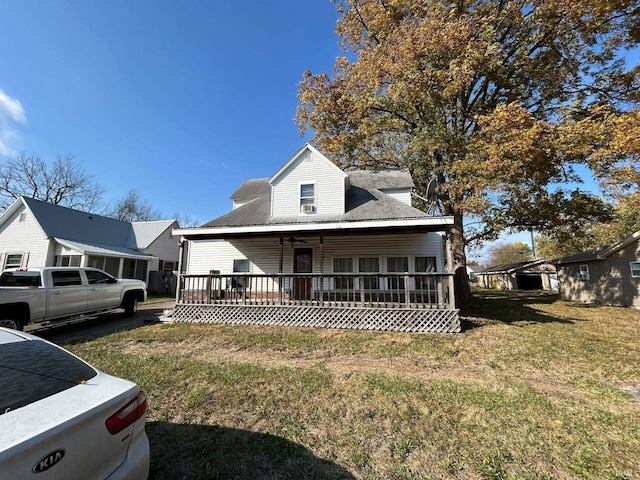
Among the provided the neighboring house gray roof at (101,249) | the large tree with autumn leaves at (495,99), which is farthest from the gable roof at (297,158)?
the neighboring house gray roof at (101,249)

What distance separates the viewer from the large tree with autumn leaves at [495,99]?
1210 centimetres

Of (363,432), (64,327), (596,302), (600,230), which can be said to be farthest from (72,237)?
(600,230)

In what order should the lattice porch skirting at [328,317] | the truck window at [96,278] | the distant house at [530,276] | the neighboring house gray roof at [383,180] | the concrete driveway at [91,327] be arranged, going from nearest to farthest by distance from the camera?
the concrete driveway at [91,327]
the lattice porch skirting at [328,317]
the truck window at [96,278]
the neighboring house gray roof at [383,180]
the distant house at [530,276]

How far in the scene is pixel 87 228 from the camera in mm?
21344

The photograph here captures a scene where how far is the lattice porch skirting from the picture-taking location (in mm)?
8633

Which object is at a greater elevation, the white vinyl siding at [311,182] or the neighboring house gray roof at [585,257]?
the white vinyl siding at [311,182]

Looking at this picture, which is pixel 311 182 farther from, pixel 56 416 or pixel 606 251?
pixel 606 251

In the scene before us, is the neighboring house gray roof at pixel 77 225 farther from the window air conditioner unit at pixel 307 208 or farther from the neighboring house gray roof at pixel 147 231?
the window air conditioner unit at pixel 307 208

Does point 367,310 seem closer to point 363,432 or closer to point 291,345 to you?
point 291,345

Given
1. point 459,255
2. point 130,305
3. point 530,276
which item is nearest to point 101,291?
point 130,305

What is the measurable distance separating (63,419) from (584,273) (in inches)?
941

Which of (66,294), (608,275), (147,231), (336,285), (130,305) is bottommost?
(130,305)

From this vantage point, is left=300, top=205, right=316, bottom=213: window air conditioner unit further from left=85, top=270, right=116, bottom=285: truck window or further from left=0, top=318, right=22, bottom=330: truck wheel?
left=0, top=318, right=22, bottom=330: truck wheel

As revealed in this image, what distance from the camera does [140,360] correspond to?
19.7 feet
